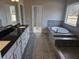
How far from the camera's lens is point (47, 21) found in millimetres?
6867

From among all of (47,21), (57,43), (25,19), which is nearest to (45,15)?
(47,21)

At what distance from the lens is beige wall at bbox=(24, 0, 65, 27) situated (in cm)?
660

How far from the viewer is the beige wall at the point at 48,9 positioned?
6.60 metres

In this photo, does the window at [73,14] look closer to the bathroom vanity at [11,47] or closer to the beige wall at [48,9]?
the beige wall at [48,9]

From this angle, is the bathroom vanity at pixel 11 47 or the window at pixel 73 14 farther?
the window at pixel 73 14

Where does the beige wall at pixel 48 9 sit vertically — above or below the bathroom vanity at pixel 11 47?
above

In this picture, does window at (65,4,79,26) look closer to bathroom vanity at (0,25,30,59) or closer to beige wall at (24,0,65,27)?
beige wall at (24,0,65,27)

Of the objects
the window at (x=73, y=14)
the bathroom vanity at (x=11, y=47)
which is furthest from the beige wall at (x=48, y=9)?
the bathroom vanity at (x=11, y=47)

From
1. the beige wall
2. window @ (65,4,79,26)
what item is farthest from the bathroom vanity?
the beige wall

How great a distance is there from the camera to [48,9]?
22.0 feet

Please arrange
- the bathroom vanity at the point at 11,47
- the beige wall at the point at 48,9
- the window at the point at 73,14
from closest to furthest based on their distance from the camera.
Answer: the bathroom vanity at the point at 11,47 < the window at the point at 73,14 < the beige wall at the point at 48,9

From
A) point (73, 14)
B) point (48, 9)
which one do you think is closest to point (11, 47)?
point (73, 14)

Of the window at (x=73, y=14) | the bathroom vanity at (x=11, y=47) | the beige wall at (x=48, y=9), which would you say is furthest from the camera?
the beige wall at (x=48, y=9)

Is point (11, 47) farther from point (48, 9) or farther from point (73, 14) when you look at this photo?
point (48, 9)
